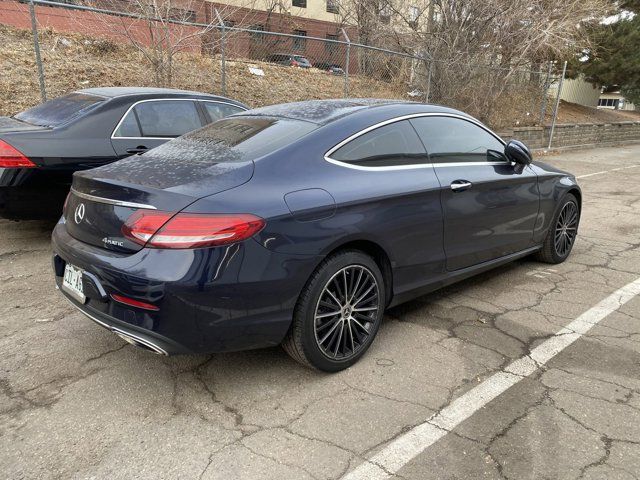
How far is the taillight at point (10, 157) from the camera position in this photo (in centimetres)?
462

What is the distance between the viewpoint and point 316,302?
288cm

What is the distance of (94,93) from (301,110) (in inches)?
123

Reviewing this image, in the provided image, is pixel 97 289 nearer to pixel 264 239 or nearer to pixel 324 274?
pixel 264 239

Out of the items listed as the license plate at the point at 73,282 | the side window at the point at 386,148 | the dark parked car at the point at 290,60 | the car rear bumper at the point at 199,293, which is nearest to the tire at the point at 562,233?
the side window at the point at 386,148

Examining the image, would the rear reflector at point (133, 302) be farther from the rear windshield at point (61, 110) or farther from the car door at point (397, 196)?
the rear windshield at point (61, 110)

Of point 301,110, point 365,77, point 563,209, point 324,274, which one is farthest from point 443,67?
point 324,274

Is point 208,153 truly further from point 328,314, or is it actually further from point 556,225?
point 556,225

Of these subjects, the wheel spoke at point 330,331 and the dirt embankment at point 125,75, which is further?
the dirt embankment at point 125,75

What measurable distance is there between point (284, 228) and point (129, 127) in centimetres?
340

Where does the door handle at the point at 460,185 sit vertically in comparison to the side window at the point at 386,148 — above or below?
below

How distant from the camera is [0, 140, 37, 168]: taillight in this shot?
4625 mm

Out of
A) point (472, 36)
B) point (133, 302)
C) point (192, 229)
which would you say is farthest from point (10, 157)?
point (472, 36)

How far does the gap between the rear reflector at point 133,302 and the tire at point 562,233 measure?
12.7 feet

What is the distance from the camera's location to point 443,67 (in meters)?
13.2
